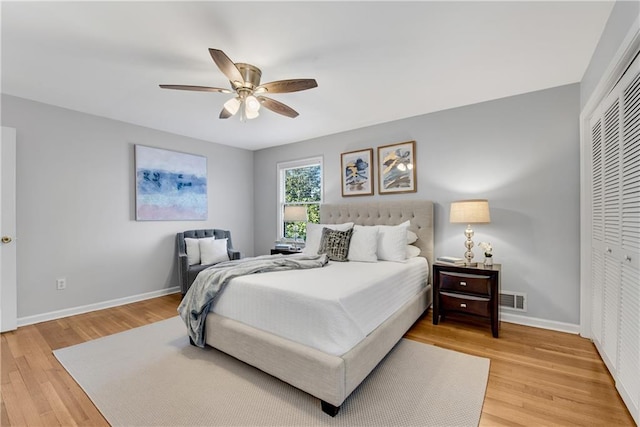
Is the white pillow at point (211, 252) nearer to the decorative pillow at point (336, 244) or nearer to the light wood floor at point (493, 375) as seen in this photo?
the light wood floor at point (493, 375)

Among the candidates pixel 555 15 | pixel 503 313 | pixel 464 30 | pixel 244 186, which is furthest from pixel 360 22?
pixel 244 186

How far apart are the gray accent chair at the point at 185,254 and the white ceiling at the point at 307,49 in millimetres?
1916

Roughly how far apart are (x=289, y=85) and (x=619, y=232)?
100 inches

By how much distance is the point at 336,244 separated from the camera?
3.29 m

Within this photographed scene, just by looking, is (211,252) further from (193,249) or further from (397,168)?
(397,168)

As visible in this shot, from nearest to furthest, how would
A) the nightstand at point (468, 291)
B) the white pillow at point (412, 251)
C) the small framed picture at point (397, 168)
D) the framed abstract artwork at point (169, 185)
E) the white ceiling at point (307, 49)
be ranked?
the white ceiling at point (307, 49)
the nightstand at point (468, 291)
the white pillow at point (412, 251)
the small framed picture at point (397, 168)
the framed abstract artwork at point (169, 185)

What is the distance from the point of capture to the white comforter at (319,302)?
5.75ft

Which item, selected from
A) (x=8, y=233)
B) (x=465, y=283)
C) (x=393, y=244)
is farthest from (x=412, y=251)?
(x=8, y=233)

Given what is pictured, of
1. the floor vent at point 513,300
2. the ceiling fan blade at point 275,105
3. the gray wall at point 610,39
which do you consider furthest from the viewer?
the floor vent at point 513,300

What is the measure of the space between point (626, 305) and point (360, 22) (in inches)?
97.9

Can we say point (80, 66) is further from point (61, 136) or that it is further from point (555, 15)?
point (555, 15)

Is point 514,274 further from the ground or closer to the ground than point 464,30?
closer to the ground

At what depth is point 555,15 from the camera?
6.08ft

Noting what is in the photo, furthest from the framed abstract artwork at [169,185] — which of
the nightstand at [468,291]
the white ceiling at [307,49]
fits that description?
the nightstand at [468,291]
